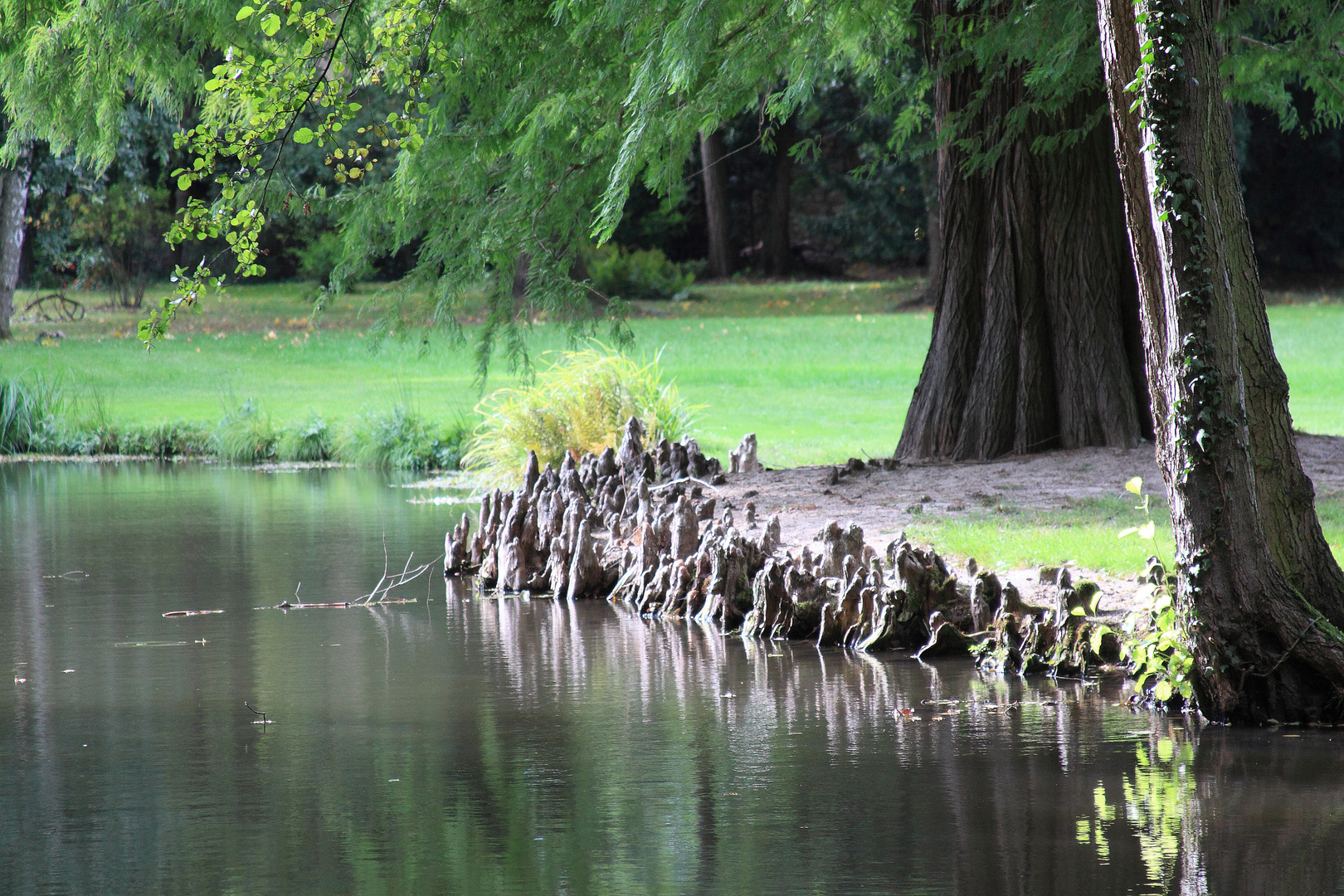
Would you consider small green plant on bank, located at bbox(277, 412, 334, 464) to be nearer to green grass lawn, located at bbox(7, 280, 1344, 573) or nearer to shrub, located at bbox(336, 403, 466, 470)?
shrub, located at bbox(336, 403, 466, 470)

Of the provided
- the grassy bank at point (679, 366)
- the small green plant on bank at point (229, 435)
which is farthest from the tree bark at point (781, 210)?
the small green plant on bank at point (229, 435)

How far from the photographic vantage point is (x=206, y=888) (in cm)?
395

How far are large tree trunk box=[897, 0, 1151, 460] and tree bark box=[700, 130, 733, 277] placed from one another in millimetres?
28123

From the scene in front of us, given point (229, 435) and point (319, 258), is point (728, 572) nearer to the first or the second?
point (229, 435)

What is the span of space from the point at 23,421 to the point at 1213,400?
15.9 meters

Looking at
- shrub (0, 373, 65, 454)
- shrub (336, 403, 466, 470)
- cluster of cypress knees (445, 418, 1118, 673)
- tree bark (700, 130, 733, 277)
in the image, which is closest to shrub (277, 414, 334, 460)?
shrub (336, 403, 466, 470)

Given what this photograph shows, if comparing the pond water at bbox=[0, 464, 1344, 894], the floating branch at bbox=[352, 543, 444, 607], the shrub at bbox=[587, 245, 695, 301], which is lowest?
the pond water at bbox=[0, 464, 1344, 894]

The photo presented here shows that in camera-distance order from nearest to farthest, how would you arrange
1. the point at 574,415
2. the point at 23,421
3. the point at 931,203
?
1. the point at 574,415
2. the point at 23,421
3. the point at 931,203

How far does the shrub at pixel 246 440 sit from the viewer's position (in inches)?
687

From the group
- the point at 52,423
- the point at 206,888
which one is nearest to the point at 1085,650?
the point at 206,888

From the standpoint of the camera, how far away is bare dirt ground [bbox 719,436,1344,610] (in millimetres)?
8938

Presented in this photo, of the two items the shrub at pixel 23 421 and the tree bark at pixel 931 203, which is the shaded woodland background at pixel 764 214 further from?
the shrub at pixel 23 421

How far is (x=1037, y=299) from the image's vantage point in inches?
422

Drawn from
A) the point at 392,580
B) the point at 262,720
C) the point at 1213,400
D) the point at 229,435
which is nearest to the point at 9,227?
the point at 229,435
